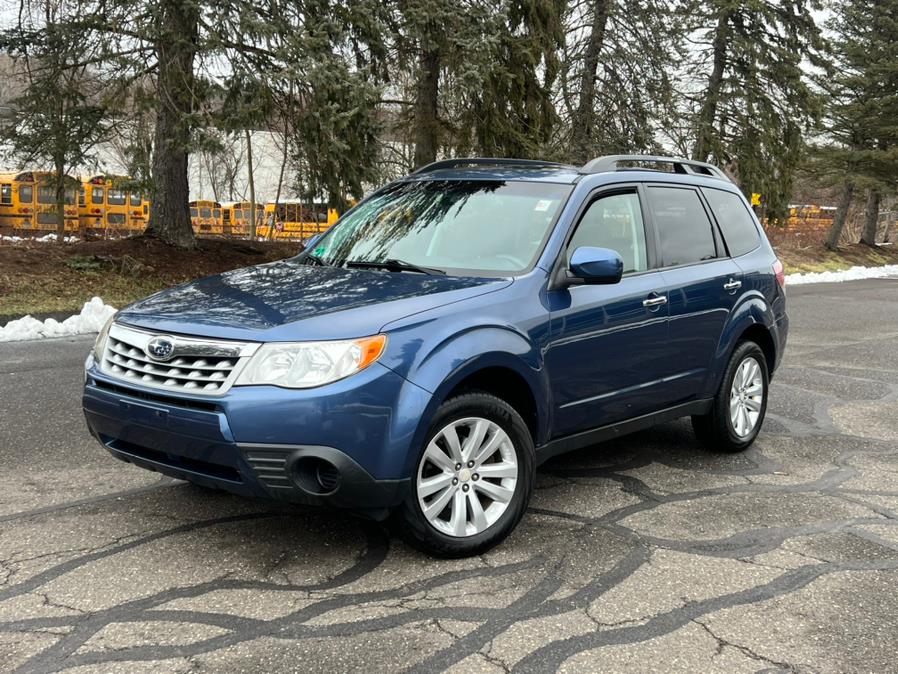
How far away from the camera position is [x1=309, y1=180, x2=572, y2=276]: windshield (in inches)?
178

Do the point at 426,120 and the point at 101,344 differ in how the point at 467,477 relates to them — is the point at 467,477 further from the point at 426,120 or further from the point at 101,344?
the point at 426,120

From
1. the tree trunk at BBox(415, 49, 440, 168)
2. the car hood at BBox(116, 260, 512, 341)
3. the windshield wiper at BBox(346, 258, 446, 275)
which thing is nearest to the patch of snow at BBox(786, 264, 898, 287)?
the tree trunk at BBox(415, 49, 440, 168)

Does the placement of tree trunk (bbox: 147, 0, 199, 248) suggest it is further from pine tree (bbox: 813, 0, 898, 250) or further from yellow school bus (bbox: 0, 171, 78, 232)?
pine tree (bbox: 813, 0, 898, 250)

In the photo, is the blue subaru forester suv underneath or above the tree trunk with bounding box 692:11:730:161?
underneath

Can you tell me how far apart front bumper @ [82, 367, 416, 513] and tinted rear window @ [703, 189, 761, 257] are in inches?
125

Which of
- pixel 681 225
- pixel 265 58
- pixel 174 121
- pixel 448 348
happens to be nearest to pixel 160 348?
pixel 448 348

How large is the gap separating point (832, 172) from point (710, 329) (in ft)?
116

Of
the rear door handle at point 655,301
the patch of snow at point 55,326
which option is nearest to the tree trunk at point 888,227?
the patch of snow at point 55,326

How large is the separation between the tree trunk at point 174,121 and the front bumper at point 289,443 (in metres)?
9.04

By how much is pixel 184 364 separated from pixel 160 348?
0.15 m

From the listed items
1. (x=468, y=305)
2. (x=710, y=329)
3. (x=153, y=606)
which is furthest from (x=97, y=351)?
(x=710, y=329)

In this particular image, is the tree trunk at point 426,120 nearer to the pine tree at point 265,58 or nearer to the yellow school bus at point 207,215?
the pine tree at point 265,58

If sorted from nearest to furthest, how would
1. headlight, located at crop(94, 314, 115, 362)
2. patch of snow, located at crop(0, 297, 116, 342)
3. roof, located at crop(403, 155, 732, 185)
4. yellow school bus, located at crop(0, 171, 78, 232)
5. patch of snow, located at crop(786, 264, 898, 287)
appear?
1. headlight, located at crop(94, 314, 115, 362)
2. roof, located at crop(403, 155, 732, 185)
3. patch of snow, located at crop(0, 297, 116, 342)
4. patch of snow, located at crop(786, 264, 898, 287)
5. yellow school bus, located at crop(0, 171, 78, 232)

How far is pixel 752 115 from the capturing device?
27891 millimetres
